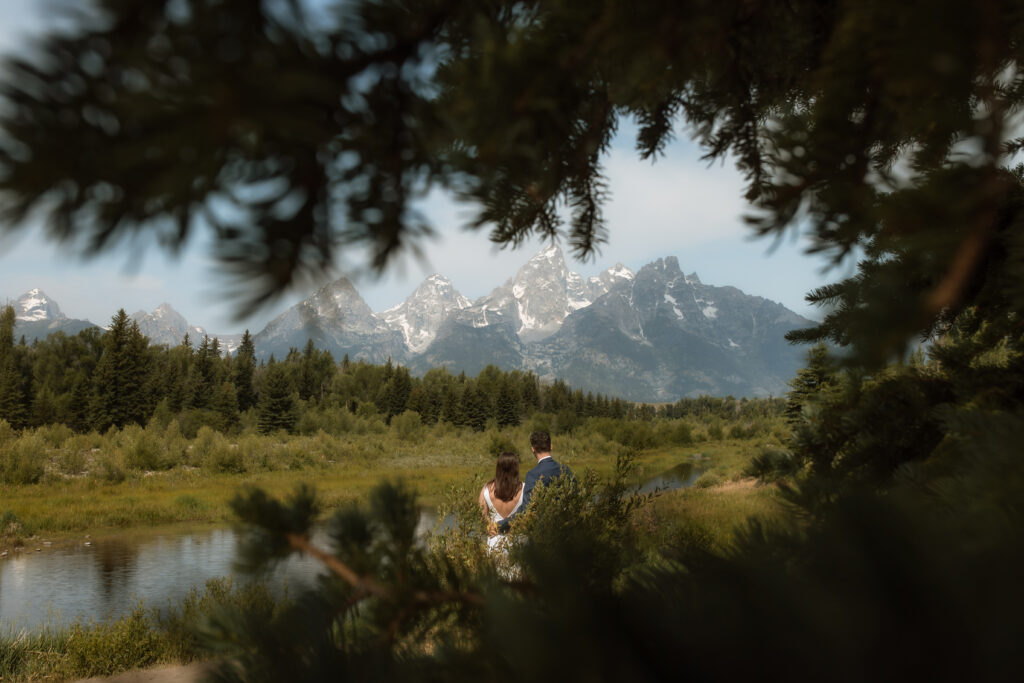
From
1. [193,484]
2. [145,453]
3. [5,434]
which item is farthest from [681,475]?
[5,434]

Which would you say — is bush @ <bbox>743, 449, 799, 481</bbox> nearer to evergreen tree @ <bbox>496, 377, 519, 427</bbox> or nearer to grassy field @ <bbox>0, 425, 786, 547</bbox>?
grassy field @ <bbox>0, 425, 786, 547</bbox>

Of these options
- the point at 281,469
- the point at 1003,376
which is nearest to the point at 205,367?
the point at 281,469

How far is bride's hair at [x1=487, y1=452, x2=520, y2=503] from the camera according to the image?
5441 millimetres

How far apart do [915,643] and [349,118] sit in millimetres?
714

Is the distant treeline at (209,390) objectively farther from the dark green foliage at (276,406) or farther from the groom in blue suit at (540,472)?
the groom in blue suit at (540,472)

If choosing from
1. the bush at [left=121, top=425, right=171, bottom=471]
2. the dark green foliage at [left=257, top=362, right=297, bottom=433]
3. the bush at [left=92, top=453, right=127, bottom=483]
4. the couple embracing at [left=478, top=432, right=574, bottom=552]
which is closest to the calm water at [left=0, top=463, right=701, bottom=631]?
the couple embracing at [left=478, top=432, right=574, bottom=552]

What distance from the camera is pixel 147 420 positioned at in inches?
1788

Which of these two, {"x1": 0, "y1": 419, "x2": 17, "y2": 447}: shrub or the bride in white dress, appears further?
{"x1": 0, "y1": 419, "x2": 17, "y2": 447}: shrub

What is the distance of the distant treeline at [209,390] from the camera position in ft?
140

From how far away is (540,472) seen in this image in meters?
5.91

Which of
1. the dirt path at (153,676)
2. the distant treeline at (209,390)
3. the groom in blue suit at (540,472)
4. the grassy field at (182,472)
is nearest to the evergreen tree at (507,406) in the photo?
the distant treeline at (209,390)

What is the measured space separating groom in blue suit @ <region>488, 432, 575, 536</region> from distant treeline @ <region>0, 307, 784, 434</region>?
1246 cm

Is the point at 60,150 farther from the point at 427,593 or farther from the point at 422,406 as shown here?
the point at 422,406

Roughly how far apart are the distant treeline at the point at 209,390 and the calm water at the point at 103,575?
19.9 ft
